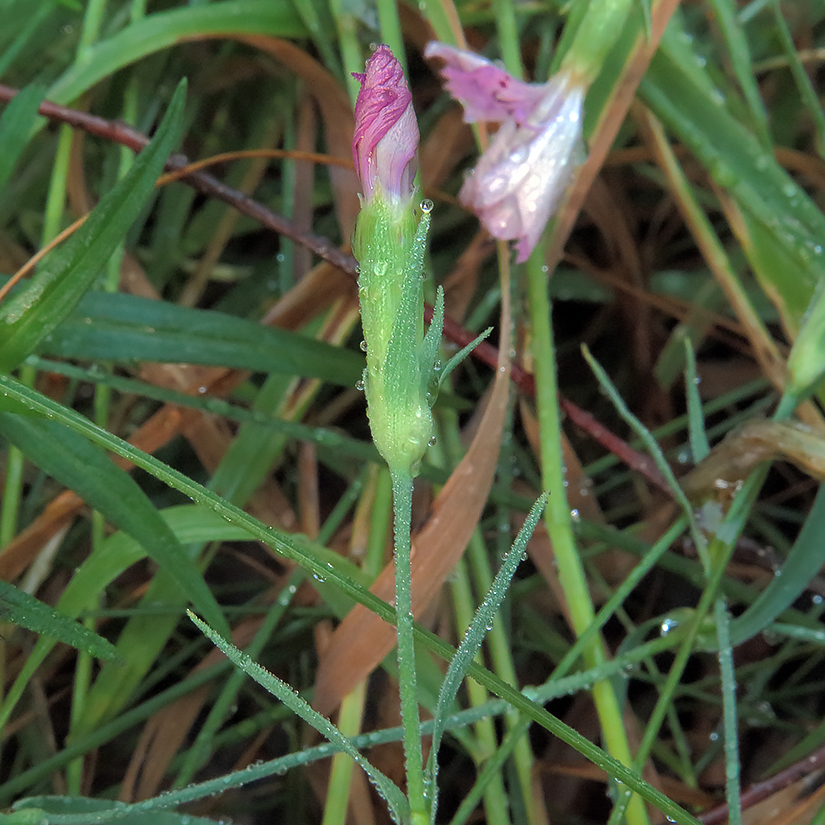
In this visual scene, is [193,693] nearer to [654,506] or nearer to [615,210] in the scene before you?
[654,506]

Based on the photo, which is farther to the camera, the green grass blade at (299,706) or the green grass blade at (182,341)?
the green grass blade at (182,341)

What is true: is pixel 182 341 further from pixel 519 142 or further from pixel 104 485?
pixel 519 142

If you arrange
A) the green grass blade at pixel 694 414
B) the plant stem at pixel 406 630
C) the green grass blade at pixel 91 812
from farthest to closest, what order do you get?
the green grass blade at pixel 694 414 → the green grass blade at pixel 91 812 → the plant stem at pixel 406 630

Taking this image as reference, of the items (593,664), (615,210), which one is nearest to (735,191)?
(615,210)

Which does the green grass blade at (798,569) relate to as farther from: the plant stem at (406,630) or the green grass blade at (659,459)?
the plant stem at (406,630)

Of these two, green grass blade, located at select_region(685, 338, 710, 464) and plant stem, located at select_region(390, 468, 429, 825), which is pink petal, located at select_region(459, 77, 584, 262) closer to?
green grass blade, located at select_region(685, 338, 710, 464)

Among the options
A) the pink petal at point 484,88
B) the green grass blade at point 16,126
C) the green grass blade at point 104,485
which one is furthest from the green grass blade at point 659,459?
the green grass blade at point 16,126

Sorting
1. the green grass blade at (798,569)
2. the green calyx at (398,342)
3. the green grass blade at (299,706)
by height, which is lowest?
the green grass blade at (798,569)
